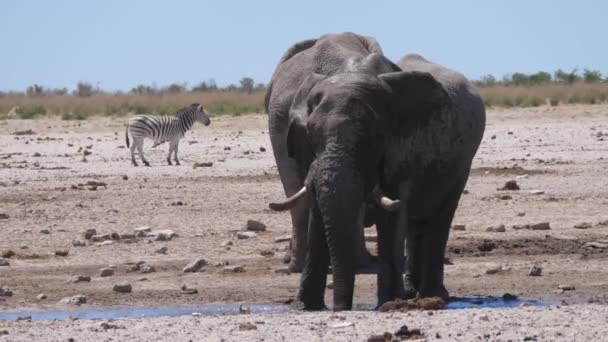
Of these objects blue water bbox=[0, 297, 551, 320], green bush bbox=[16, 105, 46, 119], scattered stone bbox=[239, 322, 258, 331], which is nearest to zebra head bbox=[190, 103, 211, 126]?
green bush bbox=[16, 105, 46, 119]

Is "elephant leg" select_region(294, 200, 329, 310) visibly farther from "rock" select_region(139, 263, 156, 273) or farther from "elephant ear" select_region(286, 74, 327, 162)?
"rock" select_region(139, 263, 156, 273)

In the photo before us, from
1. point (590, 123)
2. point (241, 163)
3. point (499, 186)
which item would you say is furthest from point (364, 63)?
point (590, 123)

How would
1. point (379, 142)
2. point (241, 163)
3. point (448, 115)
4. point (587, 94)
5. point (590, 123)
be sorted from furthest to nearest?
1. point (587, 94)
2. point (590, 123)
3. point (241, 163)
4. point (448, 115)
5. point (379, 142)

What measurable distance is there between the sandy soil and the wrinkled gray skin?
58 cm

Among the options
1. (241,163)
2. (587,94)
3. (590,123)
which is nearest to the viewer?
(241,163)

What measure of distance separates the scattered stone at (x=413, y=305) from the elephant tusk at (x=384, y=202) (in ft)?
2.11

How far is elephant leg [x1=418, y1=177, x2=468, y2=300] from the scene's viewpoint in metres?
12.7

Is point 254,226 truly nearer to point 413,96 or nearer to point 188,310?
point 188,310

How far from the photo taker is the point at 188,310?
476 inches

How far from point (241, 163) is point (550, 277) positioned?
1275cm

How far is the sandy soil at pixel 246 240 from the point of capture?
1011 cm

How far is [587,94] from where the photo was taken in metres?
41.5

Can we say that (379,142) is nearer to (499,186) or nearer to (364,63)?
(364,63)

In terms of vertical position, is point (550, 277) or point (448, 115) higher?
point (448, 115)
